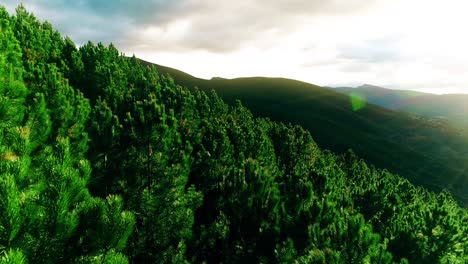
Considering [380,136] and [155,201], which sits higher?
[155,201]

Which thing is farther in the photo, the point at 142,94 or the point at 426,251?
the point at 142,94

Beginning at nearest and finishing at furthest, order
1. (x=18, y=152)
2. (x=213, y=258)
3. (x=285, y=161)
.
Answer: (x=18, y=152)
(x=213, y=258)
(x=285, y=161)

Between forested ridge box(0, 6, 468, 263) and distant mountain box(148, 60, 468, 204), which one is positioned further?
distant mountain box(148, 60, 468, 204)

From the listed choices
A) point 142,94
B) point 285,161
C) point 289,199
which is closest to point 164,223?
point 289,199

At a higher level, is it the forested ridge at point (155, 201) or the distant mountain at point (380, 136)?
the forested ridge at point (155, 201)

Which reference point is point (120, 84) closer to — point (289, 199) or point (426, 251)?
point (289, 199)
